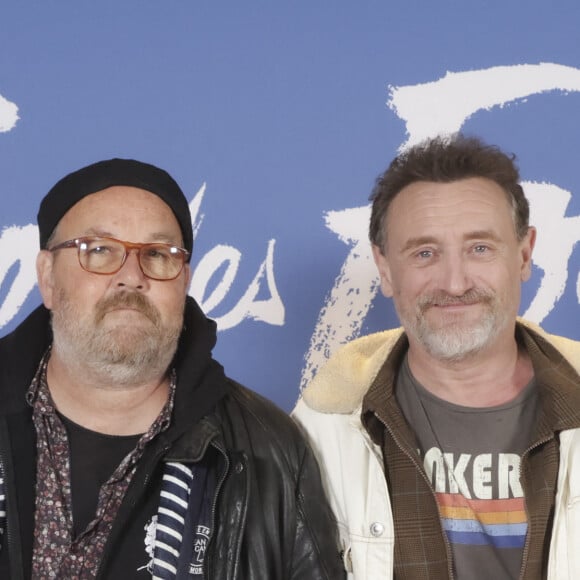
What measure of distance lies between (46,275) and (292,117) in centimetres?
87

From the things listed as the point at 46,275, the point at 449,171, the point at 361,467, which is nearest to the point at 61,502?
the point at 46,275

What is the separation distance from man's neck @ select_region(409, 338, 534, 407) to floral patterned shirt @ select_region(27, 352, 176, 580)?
0.53 meters

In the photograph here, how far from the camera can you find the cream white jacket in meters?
1.64

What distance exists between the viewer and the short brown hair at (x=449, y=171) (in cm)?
192

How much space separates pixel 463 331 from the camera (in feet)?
5.84

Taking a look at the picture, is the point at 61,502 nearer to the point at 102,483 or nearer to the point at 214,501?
the point at 102,483

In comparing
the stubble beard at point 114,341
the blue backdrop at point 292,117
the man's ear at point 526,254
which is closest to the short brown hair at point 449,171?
the man's ear at point 526,254

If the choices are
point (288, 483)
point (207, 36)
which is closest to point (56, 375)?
point (288, 483)

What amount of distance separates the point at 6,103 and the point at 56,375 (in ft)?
2.92

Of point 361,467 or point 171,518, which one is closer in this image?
point 171,518

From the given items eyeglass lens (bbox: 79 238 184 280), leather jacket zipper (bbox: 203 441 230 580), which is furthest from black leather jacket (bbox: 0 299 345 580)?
eyeglass lens (bbox: 79 238 184 280)

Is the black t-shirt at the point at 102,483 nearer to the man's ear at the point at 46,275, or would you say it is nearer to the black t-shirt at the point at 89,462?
the black t-shirt at the point at 89,462

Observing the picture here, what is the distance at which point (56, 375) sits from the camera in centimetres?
175

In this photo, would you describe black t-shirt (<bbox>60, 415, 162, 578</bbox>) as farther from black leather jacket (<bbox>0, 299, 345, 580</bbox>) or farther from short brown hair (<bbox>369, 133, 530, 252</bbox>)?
short brown hair (<bbox>369, 133, 530, 252</bbox>)
